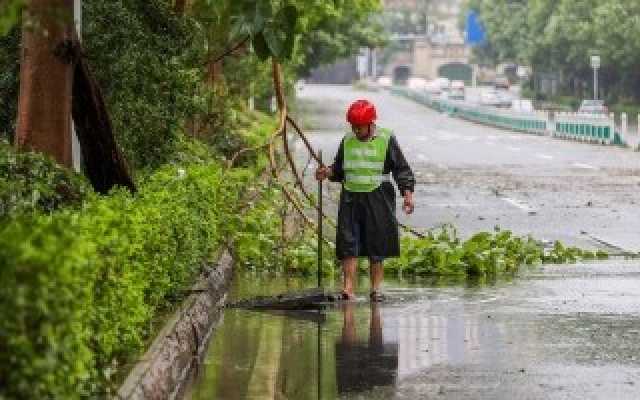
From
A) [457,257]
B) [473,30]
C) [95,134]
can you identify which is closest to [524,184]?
[457,257]

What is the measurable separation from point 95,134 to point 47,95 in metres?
0.53

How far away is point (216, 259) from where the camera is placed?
14953 mm

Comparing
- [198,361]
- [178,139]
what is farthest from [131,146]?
[198,361]

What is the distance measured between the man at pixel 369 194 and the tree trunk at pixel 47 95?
2.09 m

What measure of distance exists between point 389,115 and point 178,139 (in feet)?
221

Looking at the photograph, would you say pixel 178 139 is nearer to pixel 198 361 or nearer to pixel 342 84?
pixel 198 361

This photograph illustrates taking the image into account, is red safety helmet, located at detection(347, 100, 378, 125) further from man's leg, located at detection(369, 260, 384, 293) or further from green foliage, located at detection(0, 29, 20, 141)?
green foliage, located at detection(0, 29, 20, 141)

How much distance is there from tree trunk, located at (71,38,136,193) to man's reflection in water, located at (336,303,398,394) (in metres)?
2.44

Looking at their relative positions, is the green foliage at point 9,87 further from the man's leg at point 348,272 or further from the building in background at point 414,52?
the building in background at point 414,52

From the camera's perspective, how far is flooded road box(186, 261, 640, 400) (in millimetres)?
9336

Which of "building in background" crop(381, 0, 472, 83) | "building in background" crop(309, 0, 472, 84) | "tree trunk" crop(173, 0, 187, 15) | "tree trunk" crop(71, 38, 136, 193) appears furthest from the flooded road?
"building in background" crop(381, 0, 472, 83)

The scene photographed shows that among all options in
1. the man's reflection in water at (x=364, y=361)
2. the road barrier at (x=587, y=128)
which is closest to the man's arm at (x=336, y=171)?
the man's reflection in water at (x=364, y=361)

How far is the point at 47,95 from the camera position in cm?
1345

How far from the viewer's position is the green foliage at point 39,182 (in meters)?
10.5
